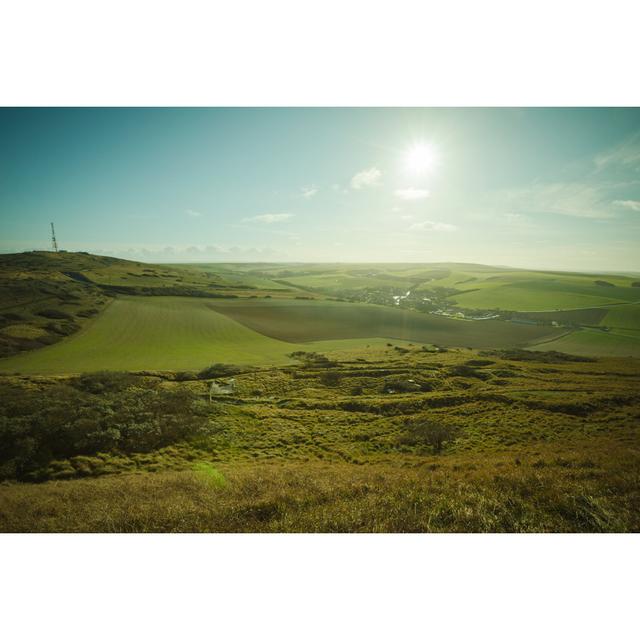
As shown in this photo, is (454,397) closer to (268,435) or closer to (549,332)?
(268,435)

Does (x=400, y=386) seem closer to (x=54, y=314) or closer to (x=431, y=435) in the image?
(x=431, y=435)

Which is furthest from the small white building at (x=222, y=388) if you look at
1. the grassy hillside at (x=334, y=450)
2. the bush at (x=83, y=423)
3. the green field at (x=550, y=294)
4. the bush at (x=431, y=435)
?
the green field at (x=550, y=294)

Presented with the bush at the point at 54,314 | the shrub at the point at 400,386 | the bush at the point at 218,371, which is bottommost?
the shrub at the point at 400,386

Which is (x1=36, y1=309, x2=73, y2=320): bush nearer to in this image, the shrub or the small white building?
the small white building

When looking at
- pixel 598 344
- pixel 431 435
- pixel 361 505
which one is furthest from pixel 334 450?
pixel 598 344

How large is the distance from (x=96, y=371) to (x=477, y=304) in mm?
36728

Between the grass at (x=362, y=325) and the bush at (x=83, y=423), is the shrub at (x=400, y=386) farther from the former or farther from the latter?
the grass at (x=362, y=325)

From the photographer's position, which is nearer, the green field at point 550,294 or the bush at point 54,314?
the bush at point 54,314

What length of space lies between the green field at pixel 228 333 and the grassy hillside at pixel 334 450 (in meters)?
2.55

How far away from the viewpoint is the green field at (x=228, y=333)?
12867 millimetres

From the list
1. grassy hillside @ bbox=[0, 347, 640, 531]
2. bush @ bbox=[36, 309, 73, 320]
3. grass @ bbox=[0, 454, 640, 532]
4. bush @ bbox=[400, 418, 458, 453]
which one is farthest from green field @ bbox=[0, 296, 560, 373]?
grass @ bbox=[0, 454, 640, 532]

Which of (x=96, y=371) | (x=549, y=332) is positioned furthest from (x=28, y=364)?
(x=549, y=332)

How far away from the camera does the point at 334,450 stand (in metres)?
7.75

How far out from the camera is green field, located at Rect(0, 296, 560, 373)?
507 inches
